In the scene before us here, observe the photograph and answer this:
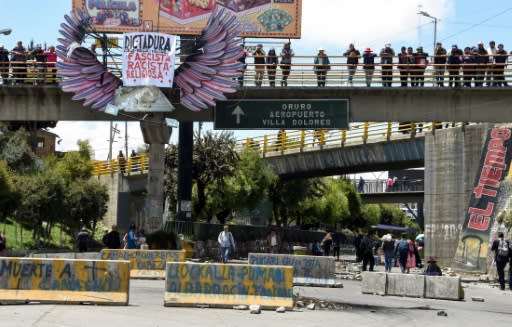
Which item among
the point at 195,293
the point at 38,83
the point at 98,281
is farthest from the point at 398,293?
the point at 38,83

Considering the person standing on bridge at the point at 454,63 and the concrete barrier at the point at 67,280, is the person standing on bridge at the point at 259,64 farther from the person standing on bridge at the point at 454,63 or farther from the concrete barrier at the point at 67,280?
the concrete barrier at the point at 67,280

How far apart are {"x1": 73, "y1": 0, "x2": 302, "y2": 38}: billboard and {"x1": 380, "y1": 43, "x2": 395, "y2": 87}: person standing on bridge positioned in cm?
569

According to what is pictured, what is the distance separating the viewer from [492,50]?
33938 millimetres

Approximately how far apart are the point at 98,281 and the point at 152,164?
19445 millimetres

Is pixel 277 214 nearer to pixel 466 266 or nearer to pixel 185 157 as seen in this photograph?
pixel 185 157

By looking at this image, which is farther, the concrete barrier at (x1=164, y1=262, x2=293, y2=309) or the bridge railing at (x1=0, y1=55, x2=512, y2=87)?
the bridge railing at (x1=0, y1=55, x2=512, y2=87)

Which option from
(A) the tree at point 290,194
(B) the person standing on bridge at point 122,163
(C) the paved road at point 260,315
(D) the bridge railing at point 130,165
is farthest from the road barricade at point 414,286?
(A) the tree at point 290,194

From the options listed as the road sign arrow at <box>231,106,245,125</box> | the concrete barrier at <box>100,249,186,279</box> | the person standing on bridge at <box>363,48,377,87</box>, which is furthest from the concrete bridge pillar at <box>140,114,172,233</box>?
the concrete barrier at <box>100,249,186,279</box>

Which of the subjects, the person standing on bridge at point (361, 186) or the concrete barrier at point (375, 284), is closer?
the concrete barrier at point (375, 284)

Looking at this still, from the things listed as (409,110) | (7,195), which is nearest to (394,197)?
(7,195)

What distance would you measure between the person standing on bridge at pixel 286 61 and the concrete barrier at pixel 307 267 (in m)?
10.3

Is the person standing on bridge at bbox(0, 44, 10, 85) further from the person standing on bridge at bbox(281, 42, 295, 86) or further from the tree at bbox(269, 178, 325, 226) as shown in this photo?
the tree at bbox(269, 178, 325, 226)

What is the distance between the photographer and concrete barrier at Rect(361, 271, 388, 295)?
23.8m

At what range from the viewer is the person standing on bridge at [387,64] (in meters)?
34.0
